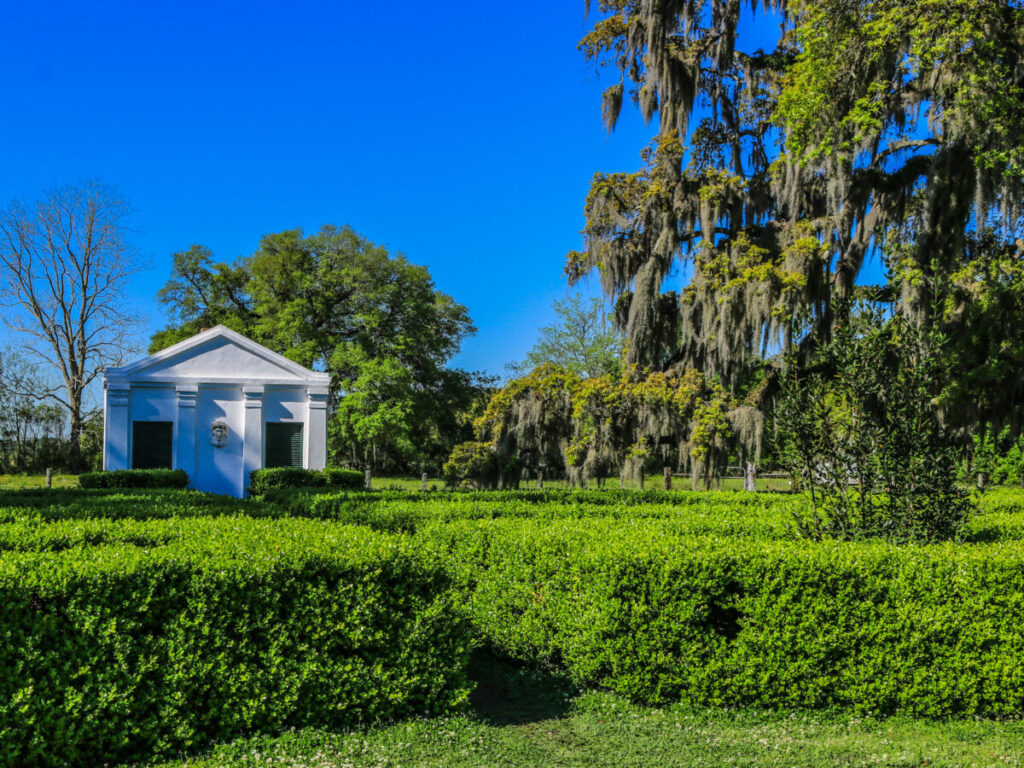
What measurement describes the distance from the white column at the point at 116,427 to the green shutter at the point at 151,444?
0.24 metres

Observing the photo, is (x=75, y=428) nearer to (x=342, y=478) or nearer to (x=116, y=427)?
(x=116, y=427)

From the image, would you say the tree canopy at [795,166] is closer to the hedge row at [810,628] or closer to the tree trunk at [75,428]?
the hedge row at [810,628]

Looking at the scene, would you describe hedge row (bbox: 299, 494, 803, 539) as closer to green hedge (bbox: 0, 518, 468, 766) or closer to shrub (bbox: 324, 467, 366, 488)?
green hedge (bbox: 0, 518, 468, 766)

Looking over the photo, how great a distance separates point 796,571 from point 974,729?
58.0 inches

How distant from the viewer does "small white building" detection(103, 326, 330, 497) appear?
21.2 metres

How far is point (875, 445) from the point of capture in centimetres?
641

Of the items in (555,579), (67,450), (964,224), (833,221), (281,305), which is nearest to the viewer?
(555,579)

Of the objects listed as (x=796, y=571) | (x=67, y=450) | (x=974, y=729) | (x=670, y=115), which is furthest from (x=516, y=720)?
(x=67, y=450)

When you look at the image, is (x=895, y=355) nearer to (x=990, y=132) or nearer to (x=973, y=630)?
(x=973, y=630)

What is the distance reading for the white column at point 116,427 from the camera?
20734 mm

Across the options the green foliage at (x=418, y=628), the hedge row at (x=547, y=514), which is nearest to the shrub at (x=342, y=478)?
the hedge row at (x=547, y=514)

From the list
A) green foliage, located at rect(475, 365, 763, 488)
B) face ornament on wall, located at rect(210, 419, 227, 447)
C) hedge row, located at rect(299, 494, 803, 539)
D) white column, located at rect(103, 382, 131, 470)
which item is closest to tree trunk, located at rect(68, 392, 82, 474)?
white column, located at rect(103, 382, 131, 470)

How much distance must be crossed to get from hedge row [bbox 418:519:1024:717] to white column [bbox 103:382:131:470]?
18.8 metres

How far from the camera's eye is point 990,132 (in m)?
14.0
